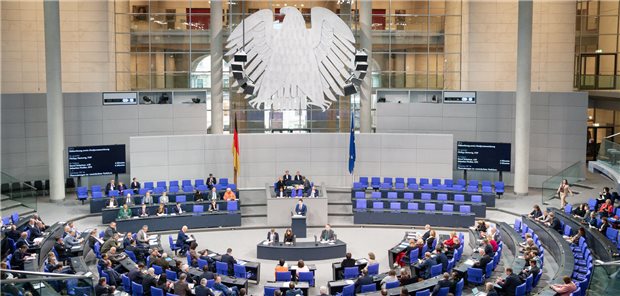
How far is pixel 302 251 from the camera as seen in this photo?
21.0 m

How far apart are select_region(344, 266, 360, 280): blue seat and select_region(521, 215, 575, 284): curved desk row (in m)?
4.63

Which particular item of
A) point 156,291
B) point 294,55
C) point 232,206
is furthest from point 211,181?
point 156,291

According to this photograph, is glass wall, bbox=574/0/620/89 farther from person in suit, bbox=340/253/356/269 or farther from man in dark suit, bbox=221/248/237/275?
man in dark suit, bbox=221/248/237/275

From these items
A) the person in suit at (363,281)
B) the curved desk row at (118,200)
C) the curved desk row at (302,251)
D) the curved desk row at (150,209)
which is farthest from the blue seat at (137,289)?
the curved desk row at (118,200)

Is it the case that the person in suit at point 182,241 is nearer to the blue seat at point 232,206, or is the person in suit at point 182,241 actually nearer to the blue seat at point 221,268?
the blue seat at point 221,268

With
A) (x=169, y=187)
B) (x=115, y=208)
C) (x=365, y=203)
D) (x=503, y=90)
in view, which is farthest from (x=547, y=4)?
(x=115, y=208)

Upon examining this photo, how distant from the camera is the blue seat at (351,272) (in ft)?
59.3

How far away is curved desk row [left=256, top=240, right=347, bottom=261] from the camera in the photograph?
21016 mm

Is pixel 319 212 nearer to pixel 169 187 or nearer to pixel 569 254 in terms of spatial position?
pixel 169 187

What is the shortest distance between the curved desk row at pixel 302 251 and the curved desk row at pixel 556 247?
590 centimetres

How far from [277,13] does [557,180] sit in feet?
44.7

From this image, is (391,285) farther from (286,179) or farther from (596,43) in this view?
(596,43)

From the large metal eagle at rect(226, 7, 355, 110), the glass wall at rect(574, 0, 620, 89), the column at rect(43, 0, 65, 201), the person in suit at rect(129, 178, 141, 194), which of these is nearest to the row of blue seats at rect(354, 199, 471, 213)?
the large metal eagle at rect(226, 7, 355, 110)

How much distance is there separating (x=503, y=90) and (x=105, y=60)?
17531 millimetres
